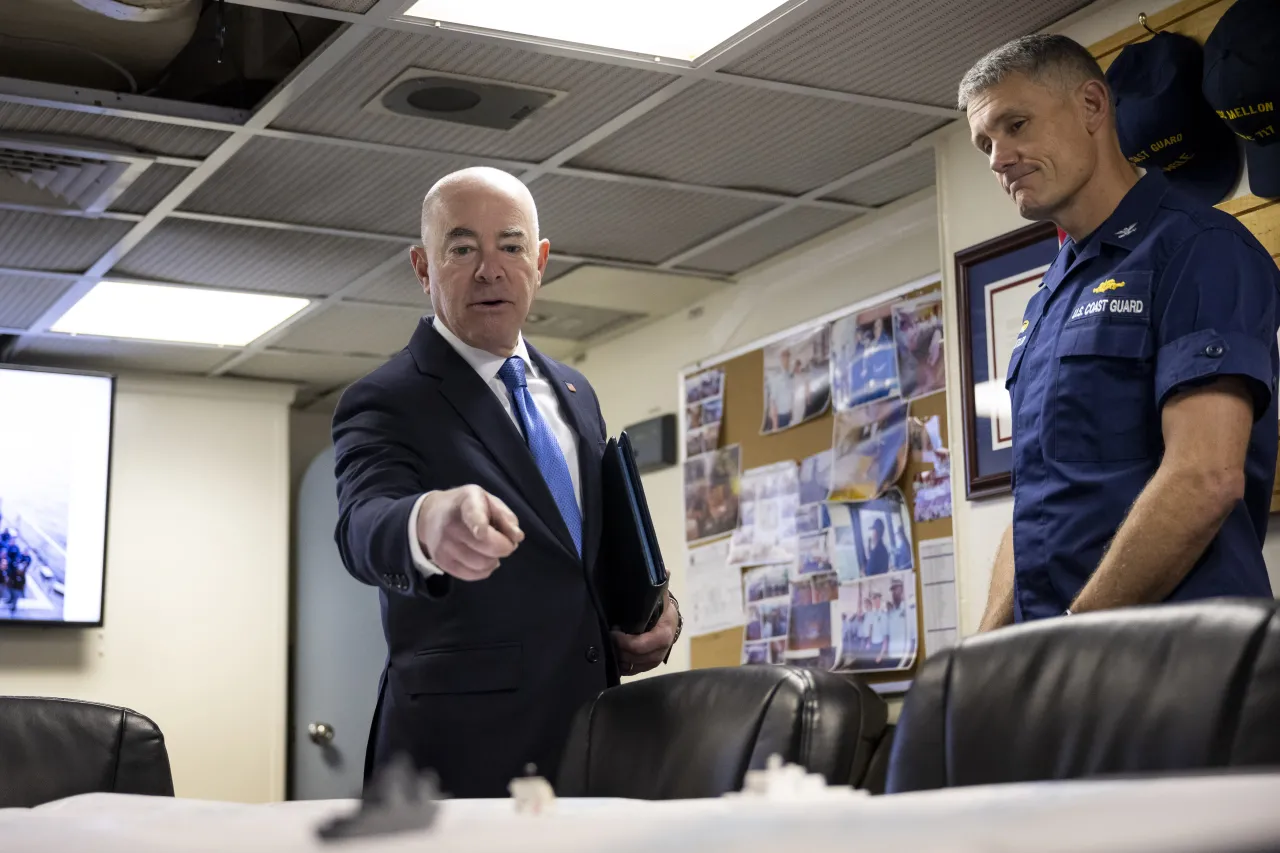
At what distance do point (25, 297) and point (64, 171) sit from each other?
113cm

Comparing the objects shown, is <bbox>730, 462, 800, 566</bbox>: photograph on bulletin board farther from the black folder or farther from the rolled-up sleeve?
the rolled-up sleeve

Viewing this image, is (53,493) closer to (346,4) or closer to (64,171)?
(64,171)

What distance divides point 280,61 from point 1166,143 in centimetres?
195

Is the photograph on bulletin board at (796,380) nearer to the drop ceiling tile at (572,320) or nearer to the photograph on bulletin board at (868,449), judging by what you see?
the photograph on bulletin board at (868,449)

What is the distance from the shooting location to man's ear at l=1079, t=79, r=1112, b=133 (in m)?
2.03

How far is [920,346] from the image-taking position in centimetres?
405

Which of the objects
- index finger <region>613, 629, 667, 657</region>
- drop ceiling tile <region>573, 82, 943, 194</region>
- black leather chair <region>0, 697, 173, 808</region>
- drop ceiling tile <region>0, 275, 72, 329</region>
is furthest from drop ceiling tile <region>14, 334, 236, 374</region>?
index finger <region>613, 629, 667, 657</region>

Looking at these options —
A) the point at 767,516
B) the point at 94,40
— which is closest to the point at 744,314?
the point at 767,516

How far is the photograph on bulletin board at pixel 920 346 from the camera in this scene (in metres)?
3.98

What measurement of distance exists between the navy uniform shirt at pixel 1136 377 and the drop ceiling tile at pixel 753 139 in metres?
1.63

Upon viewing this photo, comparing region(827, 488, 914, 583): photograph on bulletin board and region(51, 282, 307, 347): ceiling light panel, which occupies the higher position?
region(51, 282, 307, 347): ceiling light panel

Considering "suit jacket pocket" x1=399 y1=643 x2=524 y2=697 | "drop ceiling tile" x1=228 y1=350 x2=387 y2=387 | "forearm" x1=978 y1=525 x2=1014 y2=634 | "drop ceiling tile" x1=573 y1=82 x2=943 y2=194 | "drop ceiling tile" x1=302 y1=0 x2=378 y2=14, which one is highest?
"drop ceiling tile" x1=302 y1=0 x2=378 y2=14

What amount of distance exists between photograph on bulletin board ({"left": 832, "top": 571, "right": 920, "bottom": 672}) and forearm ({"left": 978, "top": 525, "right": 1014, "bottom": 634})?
1867mm

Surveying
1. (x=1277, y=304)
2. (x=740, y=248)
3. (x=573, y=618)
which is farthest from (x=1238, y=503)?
(x=740, y=248)
